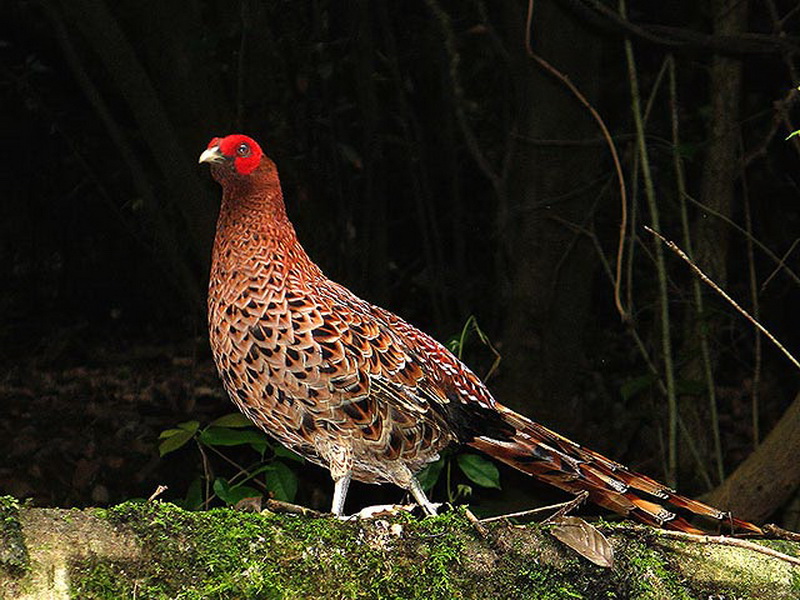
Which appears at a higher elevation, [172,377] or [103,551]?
[103,551]

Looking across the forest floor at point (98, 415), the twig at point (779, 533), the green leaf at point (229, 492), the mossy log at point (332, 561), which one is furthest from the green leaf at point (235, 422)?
the forest floor at point (98, 415)

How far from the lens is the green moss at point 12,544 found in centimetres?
171

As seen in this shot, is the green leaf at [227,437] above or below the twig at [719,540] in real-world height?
below

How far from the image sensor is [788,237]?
7.97 meters

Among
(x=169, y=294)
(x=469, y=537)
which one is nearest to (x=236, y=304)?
(x=469, y=537)

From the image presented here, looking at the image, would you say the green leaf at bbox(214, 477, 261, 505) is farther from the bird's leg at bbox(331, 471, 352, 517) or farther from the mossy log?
the mossy log

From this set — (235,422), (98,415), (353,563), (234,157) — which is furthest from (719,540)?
(98,415)

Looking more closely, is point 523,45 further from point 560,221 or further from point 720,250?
point 720,250

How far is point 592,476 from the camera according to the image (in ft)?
8.97

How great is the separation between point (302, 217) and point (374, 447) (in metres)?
2.29

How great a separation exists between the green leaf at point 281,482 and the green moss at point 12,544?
176cm

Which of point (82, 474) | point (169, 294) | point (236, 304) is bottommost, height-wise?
point (82, 474)

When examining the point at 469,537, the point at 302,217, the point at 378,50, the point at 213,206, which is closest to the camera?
the point at 469,537

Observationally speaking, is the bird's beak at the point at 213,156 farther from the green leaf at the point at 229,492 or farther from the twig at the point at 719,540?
the twig at the point at 719,540
